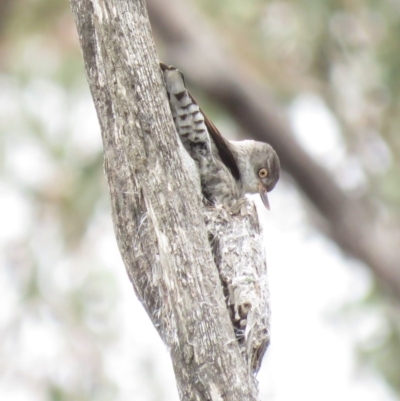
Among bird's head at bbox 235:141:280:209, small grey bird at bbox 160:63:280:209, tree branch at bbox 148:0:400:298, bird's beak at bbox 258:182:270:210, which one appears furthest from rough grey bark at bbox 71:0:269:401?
tree branch at bbox 148:0:400:298

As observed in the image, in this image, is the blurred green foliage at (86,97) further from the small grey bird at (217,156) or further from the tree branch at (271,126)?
the small grey bird at (217,156)

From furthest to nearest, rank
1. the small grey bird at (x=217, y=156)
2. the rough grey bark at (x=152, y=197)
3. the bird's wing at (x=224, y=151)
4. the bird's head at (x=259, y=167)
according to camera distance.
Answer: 1. the bird's head at (x=259, y=167)
2. the bird's wing at (x=224, y=151)
3. the small grey bird at (x=217, y=156)
4. the rough grey bark at (x=152, y=197)

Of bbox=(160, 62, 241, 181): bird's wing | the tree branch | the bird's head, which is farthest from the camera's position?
the tree branch

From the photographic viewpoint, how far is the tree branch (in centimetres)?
1022

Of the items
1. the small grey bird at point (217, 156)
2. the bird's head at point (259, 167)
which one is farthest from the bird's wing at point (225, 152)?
the bird's head at point (259, 167)

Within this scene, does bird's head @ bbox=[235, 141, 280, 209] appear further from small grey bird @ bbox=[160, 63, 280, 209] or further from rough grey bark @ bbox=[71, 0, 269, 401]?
rough grey bark @ bbox=[71, 0, 269, 401]

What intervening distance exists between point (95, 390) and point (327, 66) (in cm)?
624

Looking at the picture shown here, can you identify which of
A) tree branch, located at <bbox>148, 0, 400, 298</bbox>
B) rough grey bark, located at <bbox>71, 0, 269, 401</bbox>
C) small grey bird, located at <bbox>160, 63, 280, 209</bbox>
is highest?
tree branch, located at <bbox>148, 0, 400, 298</bbox>

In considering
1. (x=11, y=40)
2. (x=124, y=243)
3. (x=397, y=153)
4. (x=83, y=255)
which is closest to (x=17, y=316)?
(x=83, y=255)

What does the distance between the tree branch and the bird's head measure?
3.68 meters

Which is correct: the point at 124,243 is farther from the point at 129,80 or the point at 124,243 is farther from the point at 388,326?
the point at 388,326

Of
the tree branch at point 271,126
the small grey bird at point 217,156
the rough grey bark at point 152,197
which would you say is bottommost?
the rough grey bark at point 152,197

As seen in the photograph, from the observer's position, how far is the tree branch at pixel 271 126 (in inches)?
402

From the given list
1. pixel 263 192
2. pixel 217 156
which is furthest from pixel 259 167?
pixel 217 156
